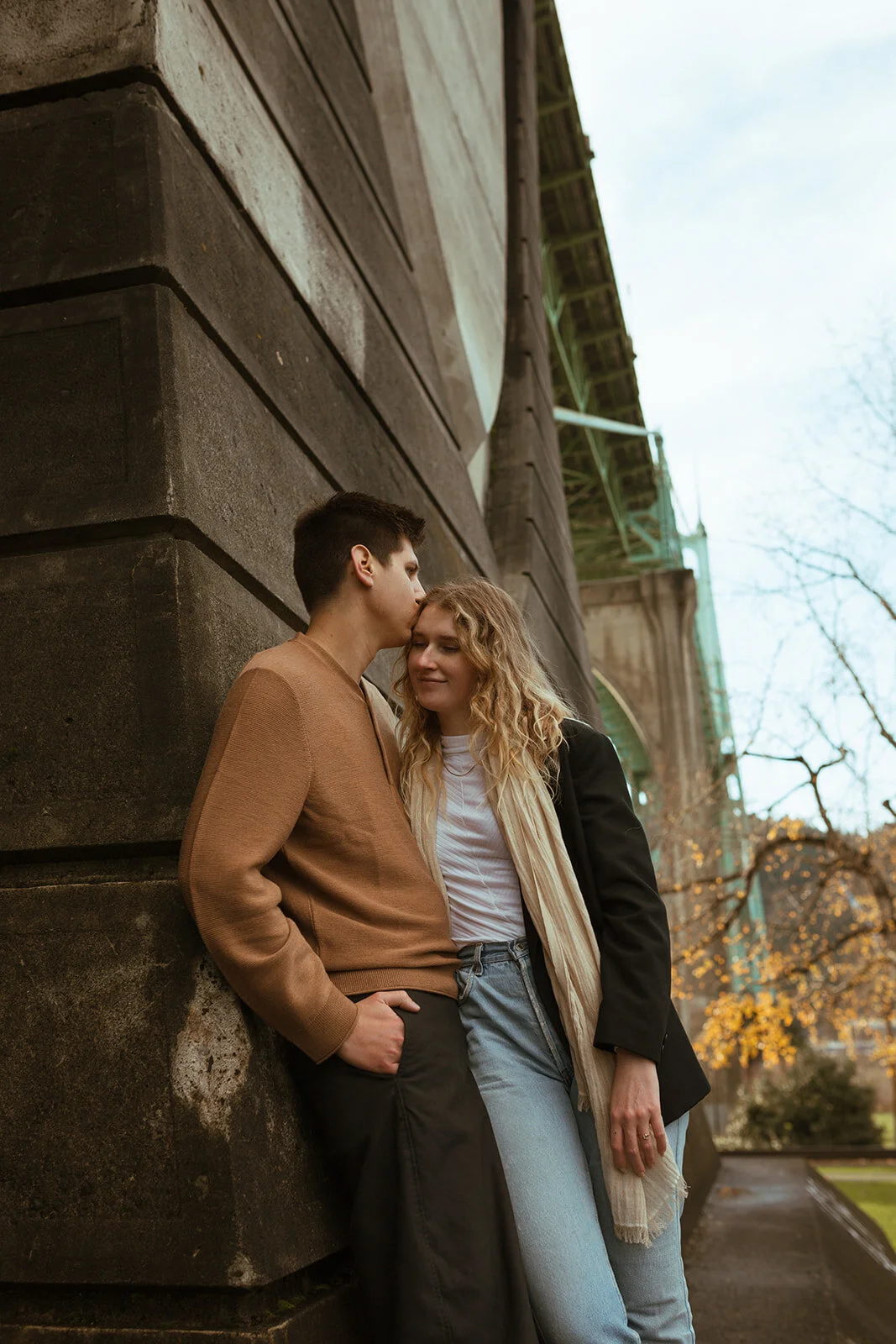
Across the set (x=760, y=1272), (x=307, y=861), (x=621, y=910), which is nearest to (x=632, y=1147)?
(x=621, y=910)

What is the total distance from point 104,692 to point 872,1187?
1416 cm

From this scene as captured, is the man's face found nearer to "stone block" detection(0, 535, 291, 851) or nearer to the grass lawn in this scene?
"stone block" detection(0, 535, 291, 851)

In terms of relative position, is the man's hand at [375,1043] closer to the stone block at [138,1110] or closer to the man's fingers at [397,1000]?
the man's fingers at [397,1000]

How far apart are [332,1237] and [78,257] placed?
2.32 m

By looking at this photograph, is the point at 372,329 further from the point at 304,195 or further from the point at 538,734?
the point at 538,734

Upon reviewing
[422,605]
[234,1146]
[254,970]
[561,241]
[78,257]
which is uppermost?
[561,241]

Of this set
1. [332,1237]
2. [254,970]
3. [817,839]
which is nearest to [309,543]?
[254,970]

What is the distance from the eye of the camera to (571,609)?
9141 mm

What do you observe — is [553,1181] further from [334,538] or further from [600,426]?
[600,426]

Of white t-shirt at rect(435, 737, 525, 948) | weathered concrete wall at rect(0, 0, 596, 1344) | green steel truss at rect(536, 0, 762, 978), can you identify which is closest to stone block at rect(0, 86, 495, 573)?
weathered concrete wall at rect(0, 0, 596, 1344)

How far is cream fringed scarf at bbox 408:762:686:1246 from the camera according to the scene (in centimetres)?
250

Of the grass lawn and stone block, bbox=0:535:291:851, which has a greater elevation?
stone block, bbox=0:535:291:851

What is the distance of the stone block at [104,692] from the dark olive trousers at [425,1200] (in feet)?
2.20

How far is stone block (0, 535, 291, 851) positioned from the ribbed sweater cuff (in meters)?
0.51
